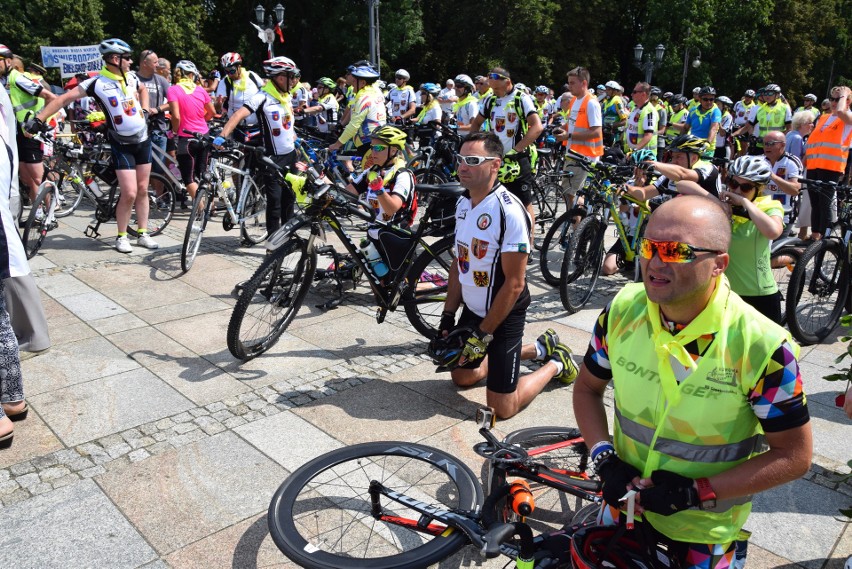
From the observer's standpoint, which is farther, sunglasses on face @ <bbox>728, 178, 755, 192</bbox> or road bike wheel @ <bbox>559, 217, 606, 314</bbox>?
road bike wheel @ <bbox>559, 217, 606, 314</bbox>

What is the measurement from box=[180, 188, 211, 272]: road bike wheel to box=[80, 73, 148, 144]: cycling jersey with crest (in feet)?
3.74

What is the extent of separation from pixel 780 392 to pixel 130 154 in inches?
290

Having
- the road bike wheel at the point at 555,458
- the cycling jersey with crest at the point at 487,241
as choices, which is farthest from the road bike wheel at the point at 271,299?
the road bike wheel at the point at 555,458

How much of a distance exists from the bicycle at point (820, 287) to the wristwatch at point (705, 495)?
4350 millimetres

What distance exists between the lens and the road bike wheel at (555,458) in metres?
2.95

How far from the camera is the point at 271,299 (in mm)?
5020

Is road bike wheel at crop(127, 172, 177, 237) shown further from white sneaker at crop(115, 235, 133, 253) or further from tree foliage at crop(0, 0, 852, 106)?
tree foliage at crop(0, 0, 852, 106)

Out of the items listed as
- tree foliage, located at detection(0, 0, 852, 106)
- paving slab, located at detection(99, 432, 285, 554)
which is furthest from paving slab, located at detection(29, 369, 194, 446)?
tree foliage, located at detection(0, 0, 852, 106)

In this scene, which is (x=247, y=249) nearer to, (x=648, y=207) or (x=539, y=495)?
(x=648, y=207)

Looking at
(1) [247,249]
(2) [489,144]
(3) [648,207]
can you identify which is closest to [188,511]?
(2) [489,144]

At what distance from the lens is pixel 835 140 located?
8.66 meters

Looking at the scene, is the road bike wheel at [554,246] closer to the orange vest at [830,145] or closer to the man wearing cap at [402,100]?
the orange vest at [830,145]

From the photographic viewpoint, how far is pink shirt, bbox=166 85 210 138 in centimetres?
950

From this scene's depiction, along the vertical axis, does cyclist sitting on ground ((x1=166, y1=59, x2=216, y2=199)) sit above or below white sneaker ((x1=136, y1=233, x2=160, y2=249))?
above
